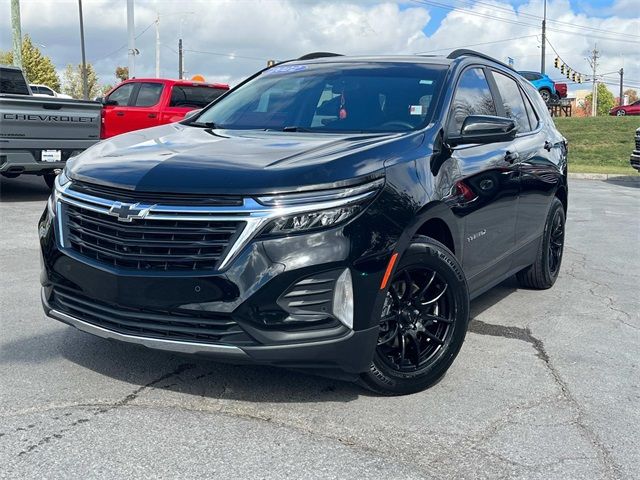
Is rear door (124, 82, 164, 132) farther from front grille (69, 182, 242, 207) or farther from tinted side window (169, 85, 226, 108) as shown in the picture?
front grille (69, 182, 242, 207)

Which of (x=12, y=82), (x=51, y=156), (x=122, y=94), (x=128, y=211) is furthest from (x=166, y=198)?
(x=122, y=94)

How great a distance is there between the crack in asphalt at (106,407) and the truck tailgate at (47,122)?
751cm

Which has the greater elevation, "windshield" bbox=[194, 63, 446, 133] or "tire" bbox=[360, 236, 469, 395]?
"windshield" bbox=[194, 63, 446, 133]

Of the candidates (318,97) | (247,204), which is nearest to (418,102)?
(318,97)

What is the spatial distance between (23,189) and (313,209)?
10733mm

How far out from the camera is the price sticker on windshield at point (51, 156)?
35.0 ft

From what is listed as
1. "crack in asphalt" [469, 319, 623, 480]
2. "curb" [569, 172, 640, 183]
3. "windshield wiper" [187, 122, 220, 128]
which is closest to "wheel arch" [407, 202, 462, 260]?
"crack in asphalt" [469, 319, 623, 480]

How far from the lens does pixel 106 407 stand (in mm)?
3518

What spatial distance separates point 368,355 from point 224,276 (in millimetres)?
785

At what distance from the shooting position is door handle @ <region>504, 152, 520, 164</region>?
501 centimetres

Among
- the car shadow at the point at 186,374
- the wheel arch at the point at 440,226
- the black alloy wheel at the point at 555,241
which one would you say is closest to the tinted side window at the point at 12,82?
the car shadow at the point at 186,374

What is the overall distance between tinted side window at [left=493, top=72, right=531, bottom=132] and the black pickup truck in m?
7.16

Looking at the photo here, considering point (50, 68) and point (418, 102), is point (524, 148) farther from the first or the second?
point (50, 68)

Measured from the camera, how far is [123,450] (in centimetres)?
309
